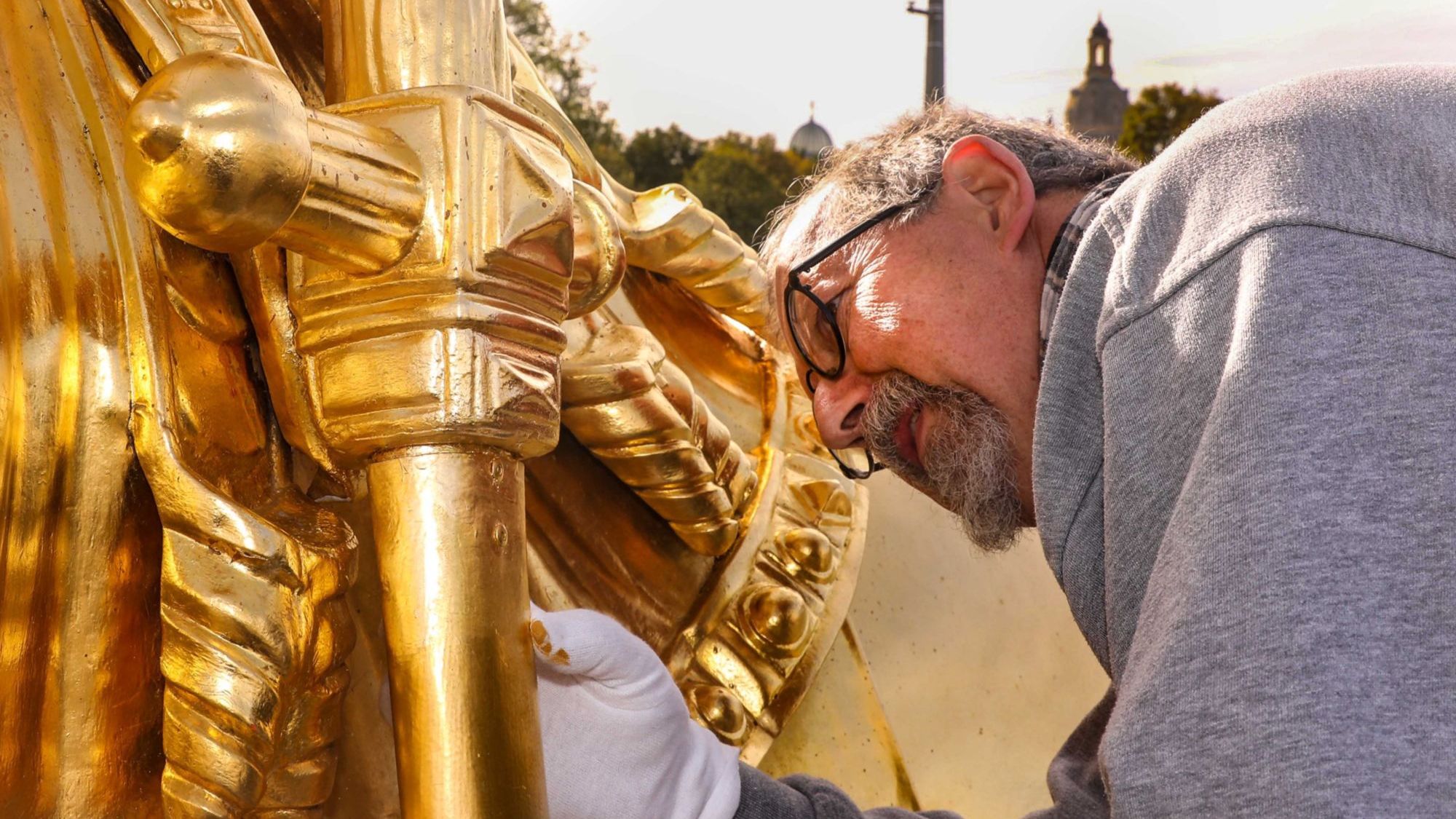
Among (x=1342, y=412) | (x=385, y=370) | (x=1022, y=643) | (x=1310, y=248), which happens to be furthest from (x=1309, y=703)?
(x=1022, y=643)

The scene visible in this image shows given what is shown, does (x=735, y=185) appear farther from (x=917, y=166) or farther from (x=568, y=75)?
(x=917, y=166)

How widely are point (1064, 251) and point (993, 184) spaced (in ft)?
Answer: 0.41

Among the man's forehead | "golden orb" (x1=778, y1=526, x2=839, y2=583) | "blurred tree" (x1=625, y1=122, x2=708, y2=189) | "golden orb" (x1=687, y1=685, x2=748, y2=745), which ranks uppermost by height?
the man's forehead

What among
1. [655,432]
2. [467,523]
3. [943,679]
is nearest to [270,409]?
[467,523]

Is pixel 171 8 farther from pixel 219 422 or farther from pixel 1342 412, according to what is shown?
pixel 1342 412

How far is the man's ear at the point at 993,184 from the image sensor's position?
119 centimetres

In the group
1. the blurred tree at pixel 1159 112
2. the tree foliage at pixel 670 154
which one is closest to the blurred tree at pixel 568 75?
the tree foliage at pixel 670 154

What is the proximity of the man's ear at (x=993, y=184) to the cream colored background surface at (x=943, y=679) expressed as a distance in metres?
0.36

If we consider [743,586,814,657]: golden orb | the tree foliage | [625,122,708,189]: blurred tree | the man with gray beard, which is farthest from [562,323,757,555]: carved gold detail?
[625,122,708,189]: blurred tree

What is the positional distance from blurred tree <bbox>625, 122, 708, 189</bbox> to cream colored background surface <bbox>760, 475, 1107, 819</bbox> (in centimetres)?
163

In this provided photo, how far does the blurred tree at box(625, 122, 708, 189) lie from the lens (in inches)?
117

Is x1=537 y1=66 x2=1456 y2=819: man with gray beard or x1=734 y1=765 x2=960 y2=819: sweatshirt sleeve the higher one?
x1=537 y1=66 x2=1456 y2=819: man with gray beard

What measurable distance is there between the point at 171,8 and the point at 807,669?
758 mm

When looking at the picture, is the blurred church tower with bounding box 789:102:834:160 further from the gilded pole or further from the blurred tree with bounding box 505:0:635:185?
the gilded pole
